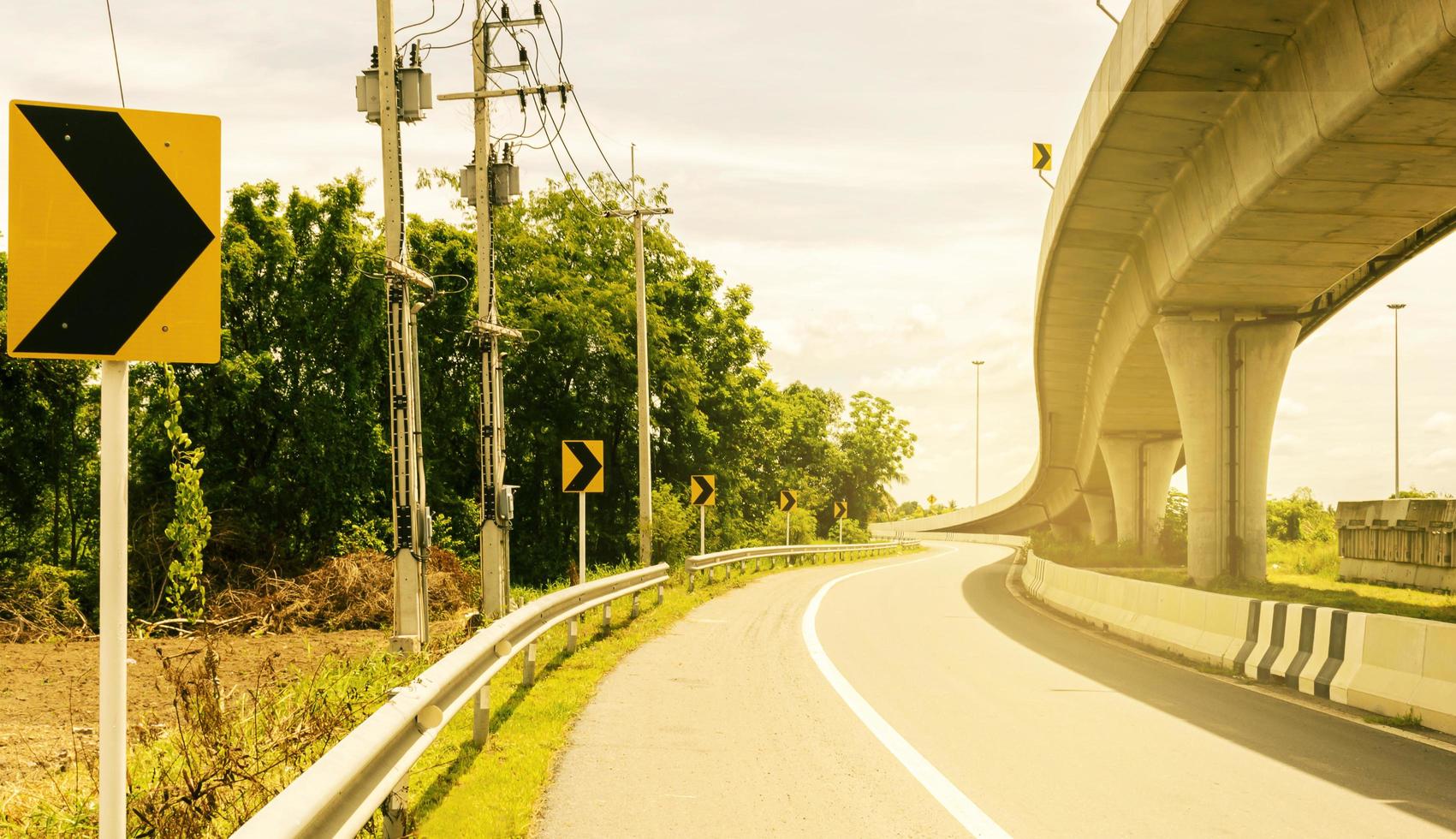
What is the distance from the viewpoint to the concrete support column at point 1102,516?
183 ft

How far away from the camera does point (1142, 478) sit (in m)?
42.1

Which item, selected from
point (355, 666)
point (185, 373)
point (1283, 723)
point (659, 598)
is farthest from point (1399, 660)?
point (185, 373)

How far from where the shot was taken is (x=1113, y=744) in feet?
26.3

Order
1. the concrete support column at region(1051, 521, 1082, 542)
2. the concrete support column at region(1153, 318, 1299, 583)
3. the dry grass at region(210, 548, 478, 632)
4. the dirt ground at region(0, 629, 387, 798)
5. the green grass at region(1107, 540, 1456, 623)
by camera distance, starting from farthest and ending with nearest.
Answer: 1. the concrete support column at region(1051, 521, 1082, 542)
2. the concrete support column at region(1153, 318, 1299, 583)
3. the dry grass at region(210, 548, 478, 632)
4. the green grass at region(1107, 540, 1456, 623)
5. the dirt ground at region(0, 629, 387, 798)

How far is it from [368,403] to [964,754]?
2939 centimetres

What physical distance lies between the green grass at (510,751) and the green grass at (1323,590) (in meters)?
9.97

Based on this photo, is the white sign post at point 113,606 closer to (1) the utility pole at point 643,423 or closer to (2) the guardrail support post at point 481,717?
(2) the guardrail support post at point 481,717

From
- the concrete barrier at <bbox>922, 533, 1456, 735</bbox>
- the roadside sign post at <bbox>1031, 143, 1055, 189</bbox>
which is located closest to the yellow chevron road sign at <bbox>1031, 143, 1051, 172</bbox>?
the roadside sign post at <bbox>1031, 143, 1055, 189</bbox>

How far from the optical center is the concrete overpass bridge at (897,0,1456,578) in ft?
41.4

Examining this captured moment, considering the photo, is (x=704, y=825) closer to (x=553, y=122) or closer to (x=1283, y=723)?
(x=1283, y=723)

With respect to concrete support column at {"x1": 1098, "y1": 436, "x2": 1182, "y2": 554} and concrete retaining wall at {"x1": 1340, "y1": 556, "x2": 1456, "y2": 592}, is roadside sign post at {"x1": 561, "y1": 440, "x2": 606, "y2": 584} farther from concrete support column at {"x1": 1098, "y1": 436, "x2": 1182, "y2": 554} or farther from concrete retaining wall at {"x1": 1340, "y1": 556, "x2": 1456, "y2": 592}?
concrete support column at {"x1": 1098, "y1": 436, "x2": 1182, "y2": 554}

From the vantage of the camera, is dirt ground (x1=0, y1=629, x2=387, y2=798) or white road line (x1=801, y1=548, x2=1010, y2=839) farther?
dirt ground (x1=0, y1=629, x2=387, y2=798)

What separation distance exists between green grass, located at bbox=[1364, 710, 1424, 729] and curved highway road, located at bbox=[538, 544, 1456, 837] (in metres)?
0.28

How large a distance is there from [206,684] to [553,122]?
52.6 ft
